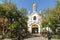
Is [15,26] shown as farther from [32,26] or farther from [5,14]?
[32,26]

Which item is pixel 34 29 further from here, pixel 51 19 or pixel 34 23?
pixel 51 19

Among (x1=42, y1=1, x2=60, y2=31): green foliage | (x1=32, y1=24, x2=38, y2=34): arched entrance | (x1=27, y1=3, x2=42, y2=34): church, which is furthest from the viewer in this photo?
(x1=32, y1=24, x2=38, y2=34): arched entrance

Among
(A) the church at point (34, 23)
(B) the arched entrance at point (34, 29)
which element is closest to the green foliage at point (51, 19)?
(A) the church at point (34, 23)

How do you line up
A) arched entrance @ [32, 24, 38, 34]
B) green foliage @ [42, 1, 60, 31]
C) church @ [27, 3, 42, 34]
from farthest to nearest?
arched entrance @ [32, 24, 38, 34] < church @ [27, 3, 42, 34] < green foliage @ [42, 1, 60, 31]

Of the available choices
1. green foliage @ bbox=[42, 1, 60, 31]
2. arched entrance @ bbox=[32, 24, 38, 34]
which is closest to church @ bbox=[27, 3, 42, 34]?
arched entrance @ bbox=[32, 24, 38, 34]

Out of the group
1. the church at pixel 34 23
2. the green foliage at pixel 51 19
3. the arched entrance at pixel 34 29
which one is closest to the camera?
the green foliage at pixel 51 19

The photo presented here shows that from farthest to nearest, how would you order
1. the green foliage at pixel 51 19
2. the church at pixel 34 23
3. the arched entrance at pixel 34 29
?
the arched entrance at pixel 34 29 < the church at pixel 34 23 < the green foliage at pixel 51 19

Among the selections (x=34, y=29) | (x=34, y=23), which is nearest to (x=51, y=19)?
(x=34, y=23)

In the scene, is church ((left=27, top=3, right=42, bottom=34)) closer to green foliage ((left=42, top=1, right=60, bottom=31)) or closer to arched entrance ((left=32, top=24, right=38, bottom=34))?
arched entrance ((left=32, top=24, right=38, bottom=34))

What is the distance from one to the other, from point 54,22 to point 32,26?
28.0m

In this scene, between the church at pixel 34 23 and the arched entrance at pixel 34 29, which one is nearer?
the church at pixel 34 23

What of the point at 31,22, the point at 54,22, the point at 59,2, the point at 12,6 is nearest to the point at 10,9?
the point at 12,6

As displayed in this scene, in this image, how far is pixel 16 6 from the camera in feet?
116

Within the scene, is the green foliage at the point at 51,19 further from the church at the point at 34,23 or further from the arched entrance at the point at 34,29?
the arched entrance at the point at 34,29
